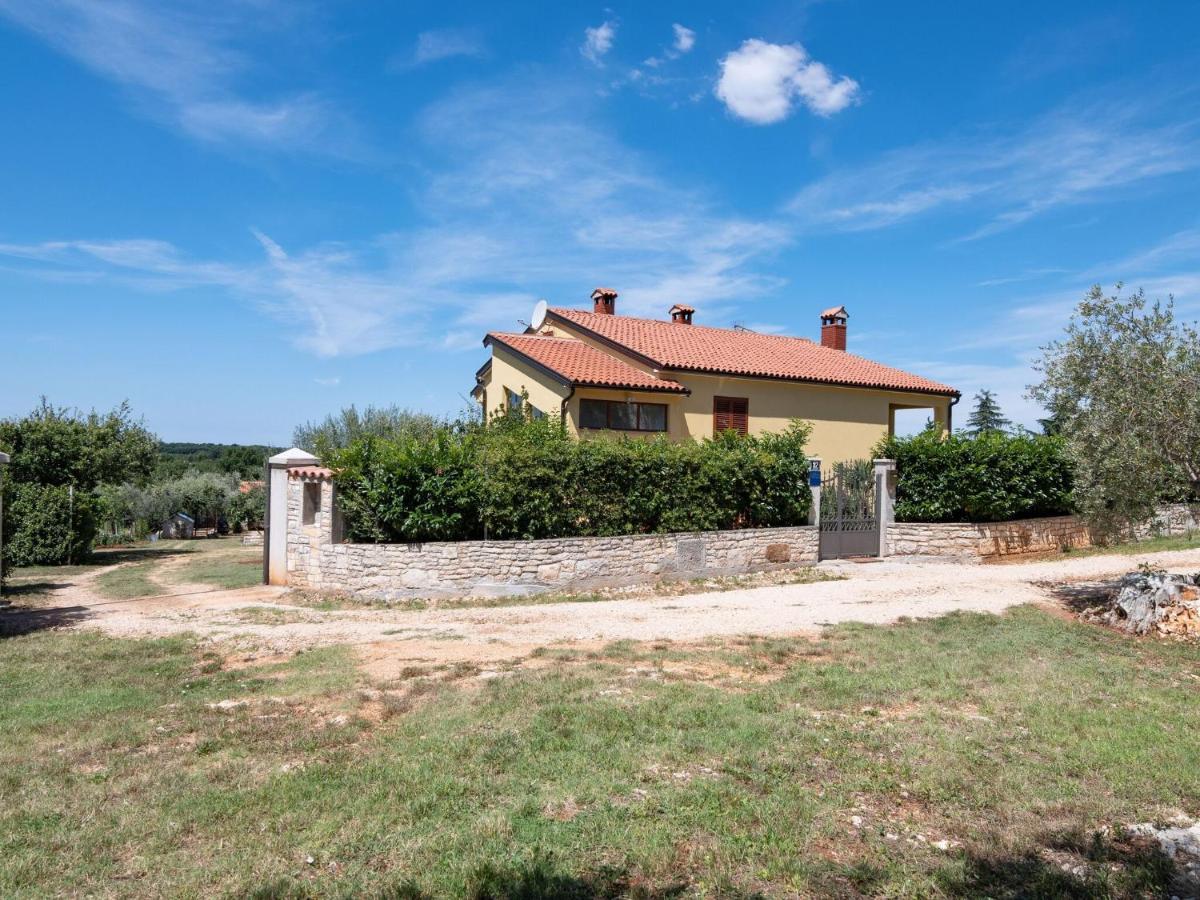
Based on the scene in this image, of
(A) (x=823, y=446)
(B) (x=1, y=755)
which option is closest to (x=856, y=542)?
(A) (x=823, y=446)

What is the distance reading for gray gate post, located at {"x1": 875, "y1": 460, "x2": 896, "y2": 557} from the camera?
1711 centimetres

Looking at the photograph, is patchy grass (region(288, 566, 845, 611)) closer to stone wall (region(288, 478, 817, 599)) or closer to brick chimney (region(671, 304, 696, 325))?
stone wall (region(288, 478, 817, 599))

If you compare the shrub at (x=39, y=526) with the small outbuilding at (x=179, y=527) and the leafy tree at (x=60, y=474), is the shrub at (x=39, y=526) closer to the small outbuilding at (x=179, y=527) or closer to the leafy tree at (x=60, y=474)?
the leafy tree at (x=60, y=474)

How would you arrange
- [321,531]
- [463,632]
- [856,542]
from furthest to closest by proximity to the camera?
[856,542], [321,531], [463,632]

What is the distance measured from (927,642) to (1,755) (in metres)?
9.02

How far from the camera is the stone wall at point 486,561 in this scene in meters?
12.7

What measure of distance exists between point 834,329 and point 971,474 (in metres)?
12.9

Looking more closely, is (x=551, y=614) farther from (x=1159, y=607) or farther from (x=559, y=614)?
(x=1159, y=607)

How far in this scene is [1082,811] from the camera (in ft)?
14.8

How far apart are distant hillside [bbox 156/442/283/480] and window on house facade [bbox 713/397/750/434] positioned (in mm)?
17848

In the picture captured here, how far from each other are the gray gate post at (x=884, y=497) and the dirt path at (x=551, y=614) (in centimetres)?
192

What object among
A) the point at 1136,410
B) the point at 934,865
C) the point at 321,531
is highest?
the point at 1136,410

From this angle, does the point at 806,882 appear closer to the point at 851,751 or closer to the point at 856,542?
the point at 851,751

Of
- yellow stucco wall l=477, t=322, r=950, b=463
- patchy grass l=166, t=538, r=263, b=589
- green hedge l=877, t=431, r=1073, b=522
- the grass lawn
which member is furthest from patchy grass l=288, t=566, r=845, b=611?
yellow stucco wall l=477, t=322, r=950, b=463
